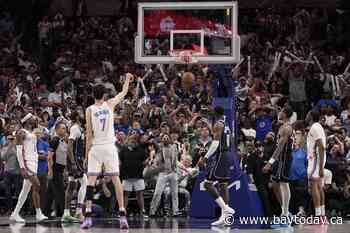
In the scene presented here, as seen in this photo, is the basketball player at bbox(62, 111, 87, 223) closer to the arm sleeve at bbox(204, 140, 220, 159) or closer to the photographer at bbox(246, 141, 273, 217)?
the arm sleeve at bbox(204, 140, 220, 159)

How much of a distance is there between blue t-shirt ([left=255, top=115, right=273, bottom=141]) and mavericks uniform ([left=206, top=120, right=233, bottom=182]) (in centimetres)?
528

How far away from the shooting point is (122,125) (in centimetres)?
2388

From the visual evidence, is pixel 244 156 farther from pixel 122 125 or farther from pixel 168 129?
pixel 122 125

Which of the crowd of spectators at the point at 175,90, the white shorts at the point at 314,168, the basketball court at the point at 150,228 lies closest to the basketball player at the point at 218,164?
the basketball court at the point at 150,228

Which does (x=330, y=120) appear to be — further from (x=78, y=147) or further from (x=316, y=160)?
(x=78, y=147)

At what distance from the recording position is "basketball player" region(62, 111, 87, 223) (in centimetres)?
1914

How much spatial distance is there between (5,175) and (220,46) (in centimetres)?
662

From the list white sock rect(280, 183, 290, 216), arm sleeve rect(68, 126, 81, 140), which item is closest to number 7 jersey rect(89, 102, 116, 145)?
arm sleeve rect(68, 126, 81, 140)

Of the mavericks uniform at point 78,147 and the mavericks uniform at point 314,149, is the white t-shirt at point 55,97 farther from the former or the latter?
the mavericks uniform at point 314,149

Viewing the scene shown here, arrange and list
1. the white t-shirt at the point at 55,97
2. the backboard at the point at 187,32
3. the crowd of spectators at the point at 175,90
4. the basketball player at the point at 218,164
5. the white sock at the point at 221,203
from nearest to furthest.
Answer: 1. the white sock at the point at 221,203
2. the basketball player at the point at 218,164
3. the backboard at the point at 187,32
4. the crowd of spectators at the point at 175,90
5. the white t-shirt at the point at 55,97

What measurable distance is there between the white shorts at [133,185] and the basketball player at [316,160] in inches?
168

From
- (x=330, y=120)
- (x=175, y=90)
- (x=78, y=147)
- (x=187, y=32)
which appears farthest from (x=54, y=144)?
(x=330, y=120)

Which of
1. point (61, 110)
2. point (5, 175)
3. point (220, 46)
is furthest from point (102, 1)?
point (220, 46)

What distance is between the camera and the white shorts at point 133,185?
71.1ft
